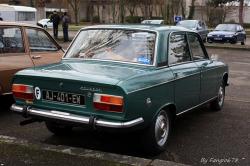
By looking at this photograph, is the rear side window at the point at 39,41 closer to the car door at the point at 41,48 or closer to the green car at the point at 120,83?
the car door at the point at 41,48

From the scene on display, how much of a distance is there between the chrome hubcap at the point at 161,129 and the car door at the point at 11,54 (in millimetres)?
2855

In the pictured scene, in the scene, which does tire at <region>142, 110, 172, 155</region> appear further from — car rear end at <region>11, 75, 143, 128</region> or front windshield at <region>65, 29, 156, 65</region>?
front windshield at <region>65, 29, 156, 65</region>

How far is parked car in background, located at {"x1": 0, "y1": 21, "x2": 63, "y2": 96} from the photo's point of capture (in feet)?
24.7

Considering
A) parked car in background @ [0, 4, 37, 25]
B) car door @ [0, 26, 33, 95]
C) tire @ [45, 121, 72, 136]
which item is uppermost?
parked car in background @ [0, 4, 37, 25]

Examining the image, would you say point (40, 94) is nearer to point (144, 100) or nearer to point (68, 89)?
A: point (68, 89)

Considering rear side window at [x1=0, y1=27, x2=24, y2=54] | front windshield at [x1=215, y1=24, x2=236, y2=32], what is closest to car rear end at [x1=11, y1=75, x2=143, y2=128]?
rear side window at [x1=0, y1=27, x2=24, y2=54]

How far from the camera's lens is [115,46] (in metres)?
6.27

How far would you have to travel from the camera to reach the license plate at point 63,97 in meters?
5.37

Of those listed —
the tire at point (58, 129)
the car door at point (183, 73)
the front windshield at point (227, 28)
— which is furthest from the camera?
the front windshield at point (227, 28)

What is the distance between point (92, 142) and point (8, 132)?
4.37ft

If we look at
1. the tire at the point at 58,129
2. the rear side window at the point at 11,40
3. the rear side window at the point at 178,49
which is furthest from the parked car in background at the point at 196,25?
the tire at the point at 58,129

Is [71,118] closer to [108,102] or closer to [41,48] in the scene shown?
[108,102]

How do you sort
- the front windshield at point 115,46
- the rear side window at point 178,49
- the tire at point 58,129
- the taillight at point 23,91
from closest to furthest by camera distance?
the taillight at point 23,91 < the front windshield at point 115,46 < the rear side window at point 178,49 < the tire at point 58,129

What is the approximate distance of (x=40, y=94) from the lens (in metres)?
5.66
